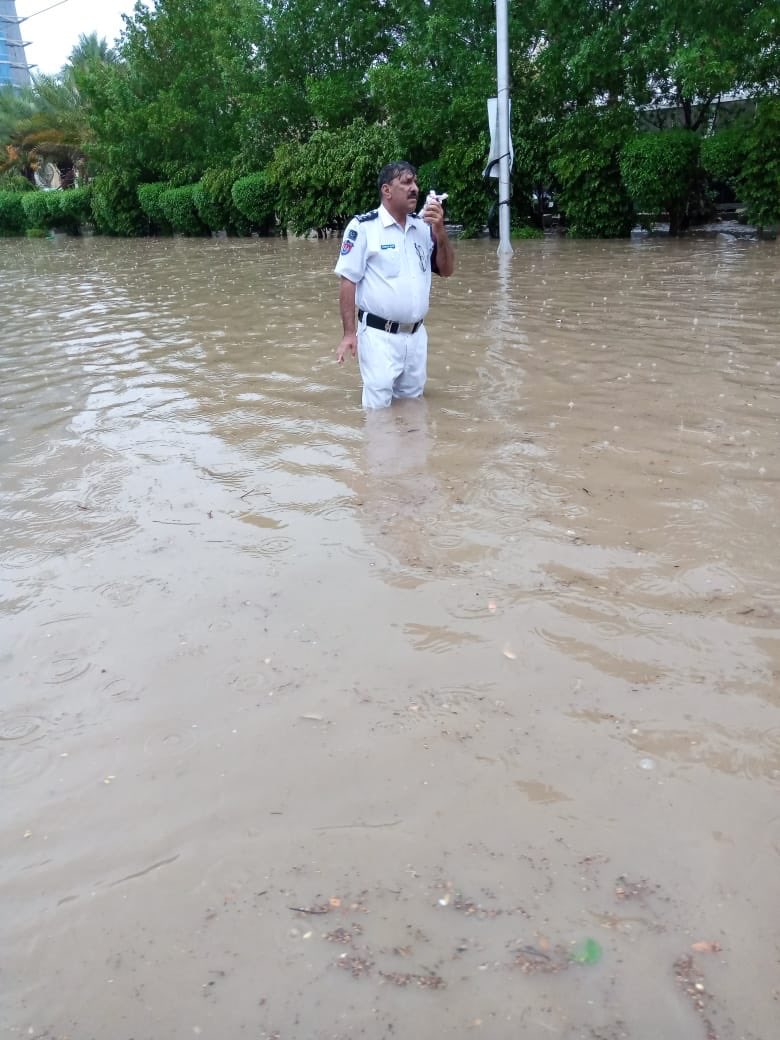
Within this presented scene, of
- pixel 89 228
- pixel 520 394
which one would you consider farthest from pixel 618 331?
pixel 89 228

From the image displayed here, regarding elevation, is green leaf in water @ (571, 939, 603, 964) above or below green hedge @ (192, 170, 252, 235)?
below

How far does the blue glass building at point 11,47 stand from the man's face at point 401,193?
106416 mm

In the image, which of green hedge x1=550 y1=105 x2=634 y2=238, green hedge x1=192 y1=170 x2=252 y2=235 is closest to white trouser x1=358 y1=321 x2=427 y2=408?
green hedge x1=550 y1=105 x2=634 y2=238

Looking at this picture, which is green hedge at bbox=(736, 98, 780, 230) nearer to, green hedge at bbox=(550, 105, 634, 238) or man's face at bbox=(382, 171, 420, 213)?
green hedge at bbox=(550, 105, 634, 238)

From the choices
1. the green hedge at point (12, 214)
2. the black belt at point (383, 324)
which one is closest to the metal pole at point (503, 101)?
the black belt at point (383, 324)

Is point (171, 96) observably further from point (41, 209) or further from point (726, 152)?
point (726, 152)

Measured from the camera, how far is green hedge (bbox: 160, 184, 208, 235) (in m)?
30.0

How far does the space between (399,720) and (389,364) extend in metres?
3.70

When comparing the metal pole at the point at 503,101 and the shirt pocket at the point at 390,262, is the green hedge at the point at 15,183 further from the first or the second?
the shirt pocket at the point at 390,262

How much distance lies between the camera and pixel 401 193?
5.65 m

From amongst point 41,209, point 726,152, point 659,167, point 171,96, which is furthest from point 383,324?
point 41,209

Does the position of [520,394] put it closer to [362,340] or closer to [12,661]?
[362,340]

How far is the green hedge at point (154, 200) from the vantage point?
31625mm

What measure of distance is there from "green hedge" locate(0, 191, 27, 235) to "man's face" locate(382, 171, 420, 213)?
133ft
